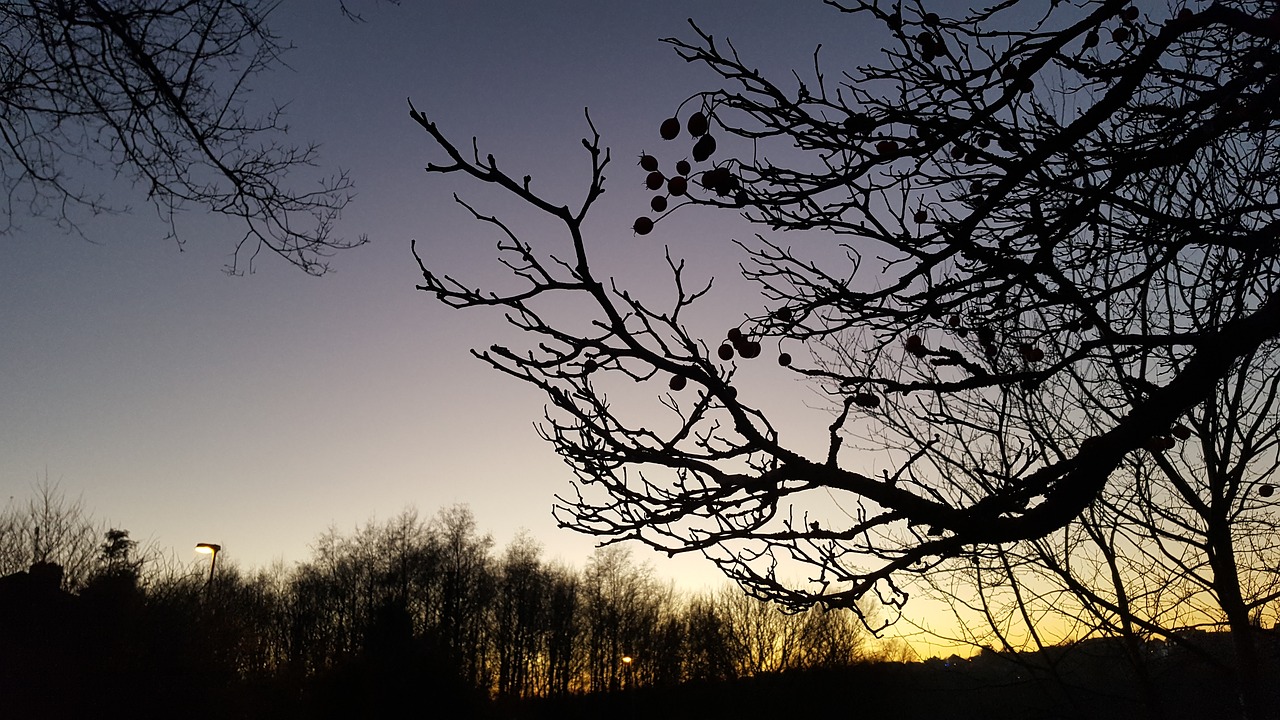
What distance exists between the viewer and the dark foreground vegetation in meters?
5.14

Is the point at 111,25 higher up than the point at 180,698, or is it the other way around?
the point at 111,25

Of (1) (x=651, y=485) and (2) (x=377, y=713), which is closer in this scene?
(1) (x=651, y=485)

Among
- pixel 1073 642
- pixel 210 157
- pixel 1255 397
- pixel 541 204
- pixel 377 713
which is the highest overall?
pixel 210 157

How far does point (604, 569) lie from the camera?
46.3 m

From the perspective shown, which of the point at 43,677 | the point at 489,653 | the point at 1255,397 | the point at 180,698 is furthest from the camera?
the point at 489,653

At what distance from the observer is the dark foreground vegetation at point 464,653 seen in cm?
514

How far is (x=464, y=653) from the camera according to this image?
33.8 m

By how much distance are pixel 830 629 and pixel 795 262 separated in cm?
3572

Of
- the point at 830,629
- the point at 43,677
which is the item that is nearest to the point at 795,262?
the point at 43,677

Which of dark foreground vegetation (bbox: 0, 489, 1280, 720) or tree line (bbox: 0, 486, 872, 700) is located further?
tree line (bbox: 0, 486, 872, 700)

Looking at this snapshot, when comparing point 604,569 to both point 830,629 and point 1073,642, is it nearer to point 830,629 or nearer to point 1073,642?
point 830,629

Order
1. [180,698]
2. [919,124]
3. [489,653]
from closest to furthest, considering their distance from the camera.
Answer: [919,124], [180,698], [489,653]

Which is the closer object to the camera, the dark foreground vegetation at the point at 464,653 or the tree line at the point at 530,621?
the dark foreground vegetation at the point at 464,653

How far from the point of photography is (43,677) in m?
12.7
